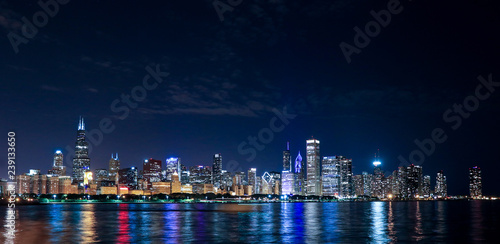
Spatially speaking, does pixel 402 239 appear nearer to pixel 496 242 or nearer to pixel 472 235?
pixel 496 242

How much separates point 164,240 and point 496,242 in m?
37.5

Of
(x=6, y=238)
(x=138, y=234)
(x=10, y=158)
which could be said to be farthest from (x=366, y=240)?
(x=10, y=158)

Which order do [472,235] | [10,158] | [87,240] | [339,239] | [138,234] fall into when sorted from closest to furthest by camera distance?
[87,240] → [339,239] → [138,234] → [472,235] → [10,158]

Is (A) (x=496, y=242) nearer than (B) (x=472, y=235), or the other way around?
(A) (x=496, y=242)

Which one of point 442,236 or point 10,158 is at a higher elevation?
point 10,158

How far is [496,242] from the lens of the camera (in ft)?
177

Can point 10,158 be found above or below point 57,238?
above

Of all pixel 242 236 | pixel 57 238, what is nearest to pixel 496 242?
pixel 242 236

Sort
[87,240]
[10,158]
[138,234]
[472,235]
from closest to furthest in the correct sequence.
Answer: [87,240]
[138,234]
[472,235]
[10,158]

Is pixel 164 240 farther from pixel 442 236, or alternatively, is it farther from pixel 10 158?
pixel 10 158

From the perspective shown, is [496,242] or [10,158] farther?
[10,158]

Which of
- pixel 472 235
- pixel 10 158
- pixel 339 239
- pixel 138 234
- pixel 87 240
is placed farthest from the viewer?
pixel 10 158

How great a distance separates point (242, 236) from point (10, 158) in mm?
64325

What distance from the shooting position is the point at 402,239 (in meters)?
54.6
